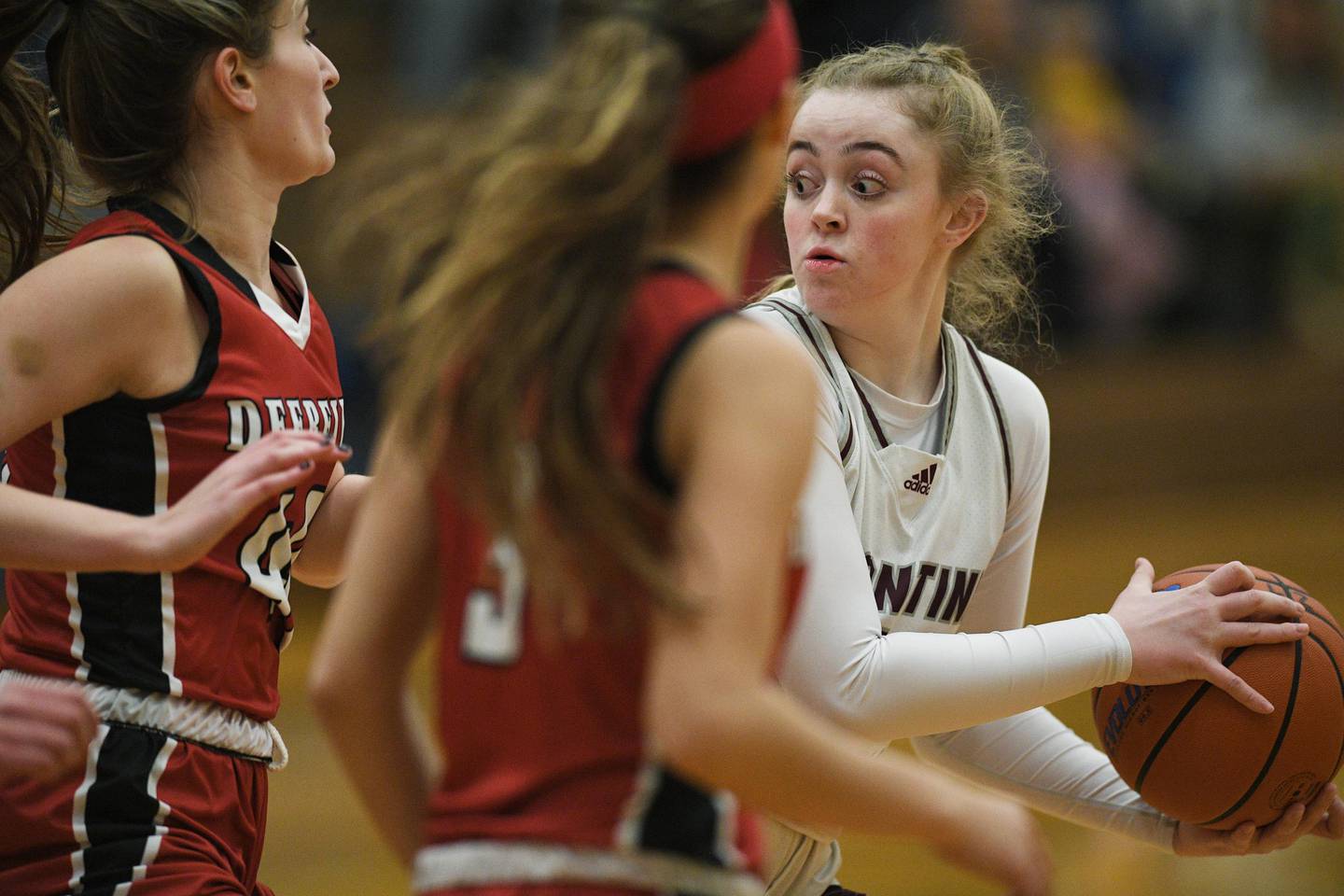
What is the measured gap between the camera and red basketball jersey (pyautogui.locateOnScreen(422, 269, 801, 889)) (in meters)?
1.54

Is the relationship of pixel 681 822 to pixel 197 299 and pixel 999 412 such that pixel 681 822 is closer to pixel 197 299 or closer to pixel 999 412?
pixel 197 299

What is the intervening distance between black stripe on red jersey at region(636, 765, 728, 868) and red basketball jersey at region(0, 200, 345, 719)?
1.04 meters

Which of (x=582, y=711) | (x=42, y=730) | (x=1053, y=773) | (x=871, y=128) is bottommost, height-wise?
(x=1053, y=773)

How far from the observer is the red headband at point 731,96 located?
1591 mm

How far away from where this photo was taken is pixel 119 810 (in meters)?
2.30

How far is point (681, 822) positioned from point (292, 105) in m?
1.47

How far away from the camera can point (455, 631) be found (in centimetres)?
164

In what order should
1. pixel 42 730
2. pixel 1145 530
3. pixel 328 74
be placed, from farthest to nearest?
1. pixel 1145 530
2. pixel 328 74
3. pixel 42 730

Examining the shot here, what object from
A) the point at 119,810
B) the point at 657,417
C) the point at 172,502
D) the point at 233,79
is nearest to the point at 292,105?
the point at 233,79

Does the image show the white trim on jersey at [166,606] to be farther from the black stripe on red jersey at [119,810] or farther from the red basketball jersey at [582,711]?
the red basketball jersey at [582,711]

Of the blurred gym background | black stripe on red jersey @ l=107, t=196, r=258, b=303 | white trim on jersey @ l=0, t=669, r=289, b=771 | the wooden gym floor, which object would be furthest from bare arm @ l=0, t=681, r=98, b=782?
the blurred gym background

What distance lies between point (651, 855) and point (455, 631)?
0.93 feet

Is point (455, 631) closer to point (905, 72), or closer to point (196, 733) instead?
point (196, 733)

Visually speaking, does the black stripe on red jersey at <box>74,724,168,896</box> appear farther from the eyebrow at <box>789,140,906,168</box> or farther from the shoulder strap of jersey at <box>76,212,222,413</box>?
the eyebrow at <box>789,140,906,168</box>
